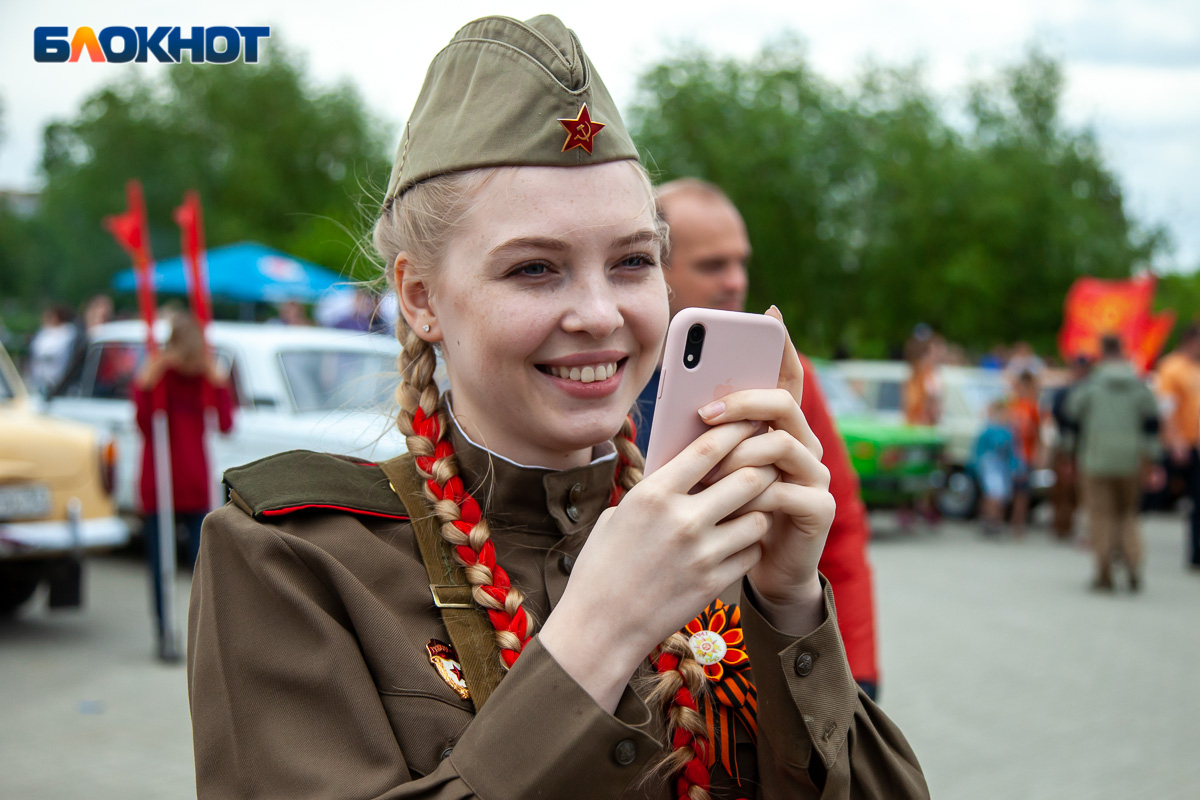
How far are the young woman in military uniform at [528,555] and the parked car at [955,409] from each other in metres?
12.8

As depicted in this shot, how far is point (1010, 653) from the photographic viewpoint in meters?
7.51

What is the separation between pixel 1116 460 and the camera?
9383 millimetres

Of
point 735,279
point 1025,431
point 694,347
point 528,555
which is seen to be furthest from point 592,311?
point 1025,431

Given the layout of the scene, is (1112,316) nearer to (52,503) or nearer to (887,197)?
(887,197)

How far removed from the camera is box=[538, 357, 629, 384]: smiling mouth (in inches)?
59.4

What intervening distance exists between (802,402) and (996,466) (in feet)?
35.9

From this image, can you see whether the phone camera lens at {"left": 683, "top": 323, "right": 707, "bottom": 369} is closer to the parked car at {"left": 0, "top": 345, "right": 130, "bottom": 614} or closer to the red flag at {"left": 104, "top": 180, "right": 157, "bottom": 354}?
the red flag at {"left": 104, "top": 180, "right": 157, "bottom": 354}

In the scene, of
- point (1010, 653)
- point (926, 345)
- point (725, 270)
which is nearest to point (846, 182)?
point (926, 345)

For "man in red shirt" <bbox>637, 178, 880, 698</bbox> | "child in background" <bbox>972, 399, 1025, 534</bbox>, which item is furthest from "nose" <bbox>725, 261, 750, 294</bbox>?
"child in background" <bbox>972, 399, 1025, 534</bbox>

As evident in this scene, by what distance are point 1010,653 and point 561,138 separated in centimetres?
702

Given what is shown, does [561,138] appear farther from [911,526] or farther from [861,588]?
[911,526]

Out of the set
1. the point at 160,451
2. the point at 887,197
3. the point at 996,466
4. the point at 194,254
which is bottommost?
the point at 996,466

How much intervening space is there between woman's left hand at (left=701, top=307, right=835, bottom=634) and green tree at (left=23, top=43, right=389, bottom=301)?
98.8 ft

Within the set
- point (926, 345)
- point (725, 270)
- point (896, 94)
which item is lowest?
point (926, 345)
